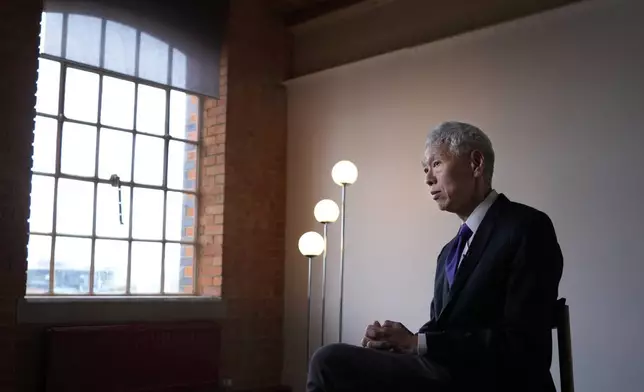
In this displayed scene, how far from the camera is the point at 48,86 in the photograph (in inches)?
179

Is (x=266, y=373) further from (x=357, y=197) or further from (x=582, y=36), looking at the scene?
(x=582, y=36)

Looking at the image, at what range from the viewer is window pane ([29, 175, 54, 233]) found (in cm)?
443

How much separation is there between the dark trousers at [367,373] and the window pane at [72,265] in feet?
10.6

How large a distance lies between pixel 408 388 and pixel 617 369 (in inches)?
98.3

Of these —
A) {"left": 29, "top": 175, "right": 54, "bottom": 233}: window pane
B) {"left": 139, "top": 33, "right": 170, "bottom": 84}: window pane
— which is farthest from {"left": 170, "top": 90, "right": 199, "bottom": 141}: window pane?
{"left": 29, "top": 175, "right": 54, "bottom": 233}: window pane

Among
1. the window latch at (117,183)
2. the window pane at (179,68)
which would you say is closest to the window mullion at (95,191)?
the window latch at (117,183)

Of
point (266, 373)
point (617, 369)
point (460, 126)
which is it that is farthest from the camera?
point (266, 373)

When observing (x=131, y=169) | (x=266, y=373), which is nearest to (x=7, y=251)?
(x=131, y=169)

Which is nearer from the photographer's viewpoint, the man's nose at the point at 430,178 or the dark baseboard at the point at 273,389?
the man's nose at the point at 430,178

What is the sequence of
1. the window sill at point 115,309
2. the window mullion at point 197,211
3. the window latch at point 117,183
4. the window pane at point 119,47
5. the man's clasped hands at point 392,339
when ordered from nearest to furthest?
the man's clasped hands at point 392,339 → the window sill at point 115,309 → the window pane at point 119,47 → the window latch at point 117,183 → the window mullion at point 197,211

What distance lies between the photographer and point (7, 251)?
4.06 metres

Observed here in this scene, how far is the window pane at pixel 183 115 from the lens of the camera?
534 cm

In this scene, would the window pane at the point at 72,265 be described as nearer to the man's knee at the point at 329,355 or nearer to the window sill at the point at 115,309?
the window sill at the point at 115,309

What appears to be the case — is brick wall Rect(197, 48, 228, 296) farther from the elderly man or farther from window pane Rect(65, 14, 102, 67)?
the elderly man
